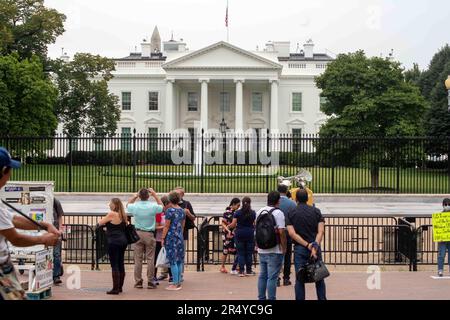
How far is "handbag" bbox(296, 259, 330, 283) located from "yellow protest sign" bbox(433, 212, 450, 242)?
3.87 m

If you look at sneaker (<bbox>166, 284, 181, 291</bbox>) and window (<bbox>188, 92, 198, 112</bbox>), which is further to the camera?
window (<bbox>188, 92, 198, 112</bbox>)

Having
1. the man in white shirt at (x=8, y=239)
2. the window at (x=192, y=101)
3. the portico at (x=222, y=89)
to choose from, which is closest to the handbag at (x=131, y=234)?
the man in white shirt at (x=8, y=239)

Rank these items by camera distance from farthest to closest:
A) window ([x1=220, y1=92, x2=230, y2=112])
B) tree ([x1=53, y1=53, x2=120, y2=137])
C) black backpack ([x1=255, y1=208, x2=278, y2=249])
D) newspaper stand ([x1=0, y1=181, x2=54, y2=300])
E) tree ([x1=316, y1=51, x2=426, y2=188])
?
window ([x1=220, y1=92, x2=230, y2=112]), tree ([x1=53, y1=53, x2=120, y2=137]), tree ([x1=316, y1=51, x2=426, y2=188]), newspaper stand ([x1=0, y1=181, x2=54, y2=300]), black backpack ([x1=255, y1=208, x2=278, y2=249])

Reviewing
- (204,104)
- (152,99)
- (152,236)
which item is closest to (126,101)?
(152,99)

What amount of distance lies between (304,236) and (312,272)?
502 mm

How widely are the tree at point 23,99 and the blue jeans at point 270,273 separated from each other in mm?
33152

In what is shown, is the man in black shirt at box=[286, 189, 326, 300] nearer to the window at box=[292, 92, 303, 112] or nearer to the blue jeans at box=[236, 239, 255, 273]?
the blue jeans at box=[236, 239, 255, 273]

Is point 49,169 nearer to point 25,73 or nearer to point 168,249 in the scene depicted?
point 25,73

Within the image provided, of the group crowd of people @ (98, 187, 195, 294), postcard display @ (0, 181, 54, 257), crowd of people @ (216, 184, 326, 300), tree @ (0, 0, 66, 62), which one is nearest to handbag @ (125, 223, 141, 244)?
crowd of people @ (98, 187, 195, 294)

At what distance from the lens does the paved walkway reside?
10.0 meters

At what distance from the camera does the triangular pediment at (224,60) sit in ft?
225

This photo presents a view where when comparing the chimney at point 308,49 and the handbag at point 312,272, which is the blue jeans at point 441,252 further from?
the chimney at point 308,49

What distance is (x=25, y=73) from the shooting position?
4059 cm
